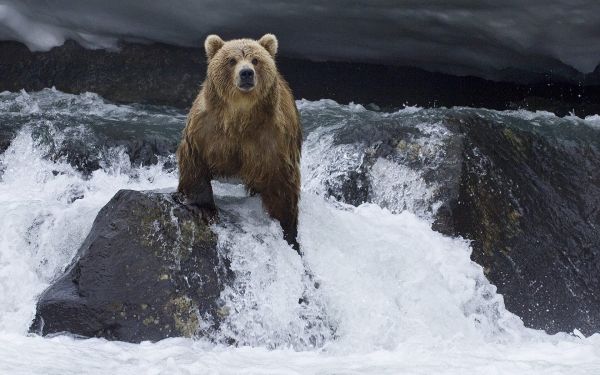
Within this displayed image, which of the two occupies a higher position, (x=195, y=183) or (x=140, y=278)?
(x=195, y=183)

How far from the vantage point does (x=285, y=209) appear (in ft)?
17.9

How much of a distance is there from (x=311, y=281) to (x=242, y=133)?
93 cm

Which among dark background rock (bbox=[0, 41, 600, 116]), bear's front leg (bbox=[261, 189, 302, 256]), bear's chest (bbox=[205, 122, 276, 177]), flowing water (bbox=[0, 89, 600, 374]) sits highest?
dark background rock (bbox=[0, 41, 600, 116])

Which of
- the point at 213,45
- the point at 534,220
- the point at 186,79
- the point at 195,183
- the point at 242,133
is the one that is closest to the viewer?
the point at 242,133

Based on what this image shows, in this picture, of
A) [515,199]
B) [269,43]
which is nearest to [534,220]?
[515,199]

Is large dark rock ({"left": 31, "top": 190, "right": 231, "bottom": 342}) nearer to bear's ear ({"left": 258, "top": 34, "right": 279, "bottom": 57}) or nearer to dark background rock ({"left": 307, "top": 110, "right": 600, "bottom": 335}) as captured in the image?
bear's ear ({"left": 258, "top": 34, "right": 279, "bottom": 57})

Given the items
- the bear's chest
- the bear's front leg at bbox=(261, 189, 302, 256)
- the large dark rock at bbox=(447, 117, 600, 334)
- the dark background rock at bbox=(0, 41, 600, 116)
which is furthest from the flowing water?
the dark background rock at bbox=(0, 41, 600, 116)

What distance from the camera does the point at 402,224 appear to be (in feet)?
20.4

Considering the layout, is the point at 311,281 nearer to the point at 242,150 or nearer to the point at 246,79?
the point at 242,150

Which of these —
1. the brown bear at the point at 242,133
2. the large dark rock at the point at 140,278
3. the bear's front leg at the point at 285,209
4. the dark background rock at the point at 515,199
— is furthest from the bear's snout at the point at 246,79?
the dark background rock at the point at 515,199

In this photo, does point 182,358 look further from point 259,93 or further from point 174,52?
point 174,52

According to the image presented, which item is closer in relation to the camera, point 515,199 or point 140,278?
point 140,278

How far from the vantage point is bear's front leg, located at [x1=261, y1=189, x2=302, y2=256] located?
5406 mm

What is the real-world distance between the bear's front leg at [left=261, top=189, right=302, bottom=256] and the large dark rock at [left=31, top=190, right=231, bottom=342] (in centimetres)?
39
